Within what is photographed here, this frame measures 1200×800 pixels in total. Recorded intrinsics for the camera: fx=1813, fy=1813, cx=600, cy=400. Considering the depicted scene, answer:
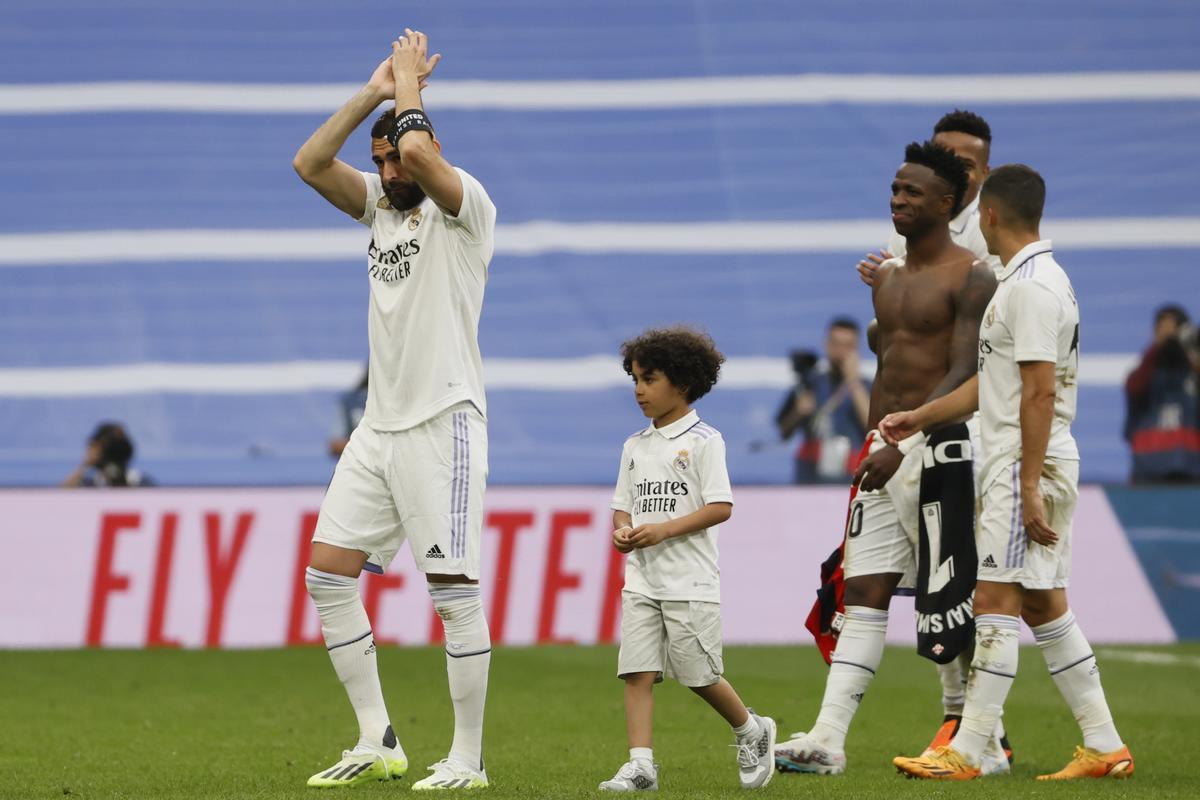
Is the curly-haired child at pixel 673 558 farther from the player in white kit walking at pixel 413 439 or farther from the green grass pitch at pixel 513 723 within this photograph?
the player in white kit walking at pixel 413 439

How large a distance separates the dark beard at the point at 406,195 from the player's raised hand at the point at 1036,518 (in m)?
2.12

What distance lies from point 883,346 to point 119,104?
9851 mm

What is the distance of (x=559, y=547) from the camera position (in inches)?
441

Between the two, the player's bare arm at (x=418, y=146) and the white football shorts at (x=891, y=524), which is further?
the white football shorts at (x=891, y=524)

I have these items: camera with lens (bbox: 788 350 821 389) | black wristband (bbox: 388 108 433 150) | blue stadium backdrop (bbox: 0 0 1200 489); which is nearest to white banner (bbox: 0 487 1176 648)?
camera with lens (bbox: 788 350 821 389)

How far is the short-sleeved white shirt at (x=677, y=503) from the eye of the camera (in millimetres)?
5539

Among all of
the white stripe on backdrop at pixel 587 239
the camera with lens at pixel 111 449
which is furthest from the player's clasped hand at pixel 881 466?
the white stripe on backdrop at pixel 587 239

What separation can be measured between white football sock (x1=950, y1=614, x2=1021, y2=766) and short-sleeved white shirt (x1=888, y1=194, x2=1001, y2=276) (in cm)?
134

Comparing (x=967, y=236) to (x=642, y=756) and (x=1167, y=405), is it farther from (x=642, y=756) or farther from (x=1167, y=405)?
(x=1167, y=405)

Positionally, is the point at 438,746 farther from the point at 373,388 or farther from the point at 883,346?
the point at 883,346

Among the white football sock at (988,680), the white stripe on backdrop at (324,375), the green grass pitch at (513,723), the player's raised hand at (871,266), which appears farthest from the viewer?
the white stripe on backdrop at (324,375)

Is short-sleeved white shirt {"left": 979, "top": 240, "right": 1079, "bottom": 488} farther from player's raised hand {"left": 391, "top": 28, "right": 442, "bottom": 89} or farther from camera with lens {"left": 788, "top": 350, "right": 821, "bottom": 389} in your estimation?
camera with lens {"left": 788, "top": 350, "right": 821, "bottom": 389}

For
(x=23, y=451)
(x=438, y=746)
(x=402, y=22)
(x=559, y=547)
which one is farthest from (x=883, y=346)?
(x=402, y=22)

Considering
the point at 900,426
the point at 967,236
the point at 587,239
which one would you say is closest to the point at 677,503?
the point at 900,426
